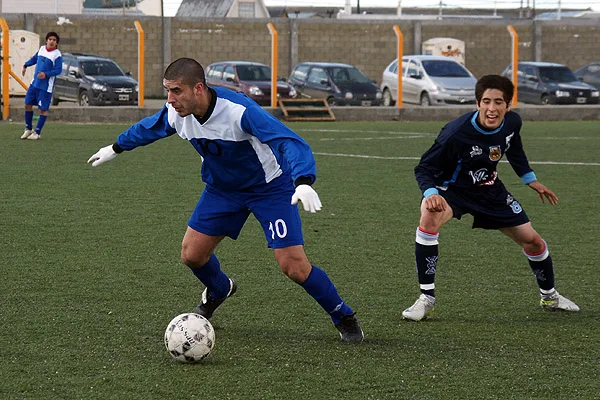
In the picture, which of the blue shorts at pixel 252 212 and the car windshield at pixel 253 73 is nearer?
the blue shorts at pixel 252 212

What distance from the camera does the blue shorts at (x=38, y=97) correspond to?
1778cm

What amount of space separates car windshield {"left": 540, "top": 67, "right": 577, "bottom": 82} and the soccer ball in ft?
89.5

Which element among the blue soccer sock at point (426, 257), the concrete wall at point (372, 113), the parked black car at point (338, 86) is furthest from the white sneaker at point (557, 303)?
the parked black car at point (338, 86)

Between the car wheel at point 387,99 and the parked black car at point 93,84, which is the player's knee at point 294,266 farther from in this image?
the car wheel at point 387,99

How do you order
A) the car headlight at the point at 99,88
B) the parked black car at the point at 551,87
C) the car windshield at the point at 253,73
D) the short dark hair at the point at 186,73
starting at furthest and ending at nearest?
1. the parked black car at the point at 551,87
2. the car windshield at the point at 253,73
3. the car headlight at the point at 99,88
4. the short dark hair at the point at 186,73

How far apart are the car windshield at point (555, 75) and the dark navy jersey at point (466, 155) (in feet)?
84.7

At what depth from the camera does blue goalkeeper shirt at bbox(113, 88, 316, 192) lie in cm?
498

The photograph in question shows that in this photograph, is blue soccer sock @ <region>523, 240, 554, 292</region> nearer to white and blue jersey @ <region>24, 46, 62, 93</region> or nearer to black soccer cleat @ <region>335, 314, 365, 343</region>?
black soccer cleat @ <region>335, 314, 365, 343</region>

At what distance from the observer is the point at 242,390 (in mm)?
4496

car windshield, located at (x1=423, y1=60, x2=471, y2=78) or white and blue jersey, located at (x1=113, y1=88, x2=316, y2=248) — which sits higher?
car windshield, located at (x1=423, y1=60, x2=471, y2=78)

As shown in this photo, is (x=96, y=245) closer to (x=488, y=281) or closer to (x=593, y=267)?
(x=488, y=281)

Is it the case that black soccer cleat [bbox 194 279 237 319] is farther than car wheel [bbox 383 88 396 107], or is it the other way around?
car wheel [bbox 383 88 396 107]

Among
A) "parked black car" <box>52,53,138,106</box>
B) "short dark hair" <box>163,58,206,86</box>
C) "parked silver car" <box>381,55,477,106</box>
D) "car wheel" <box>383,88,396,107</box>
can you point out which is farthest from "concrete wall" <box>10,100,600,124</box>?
"short dark hair" <box>163,58,206,86</box>

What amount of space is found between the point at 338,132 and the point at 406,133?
4.63 ft
